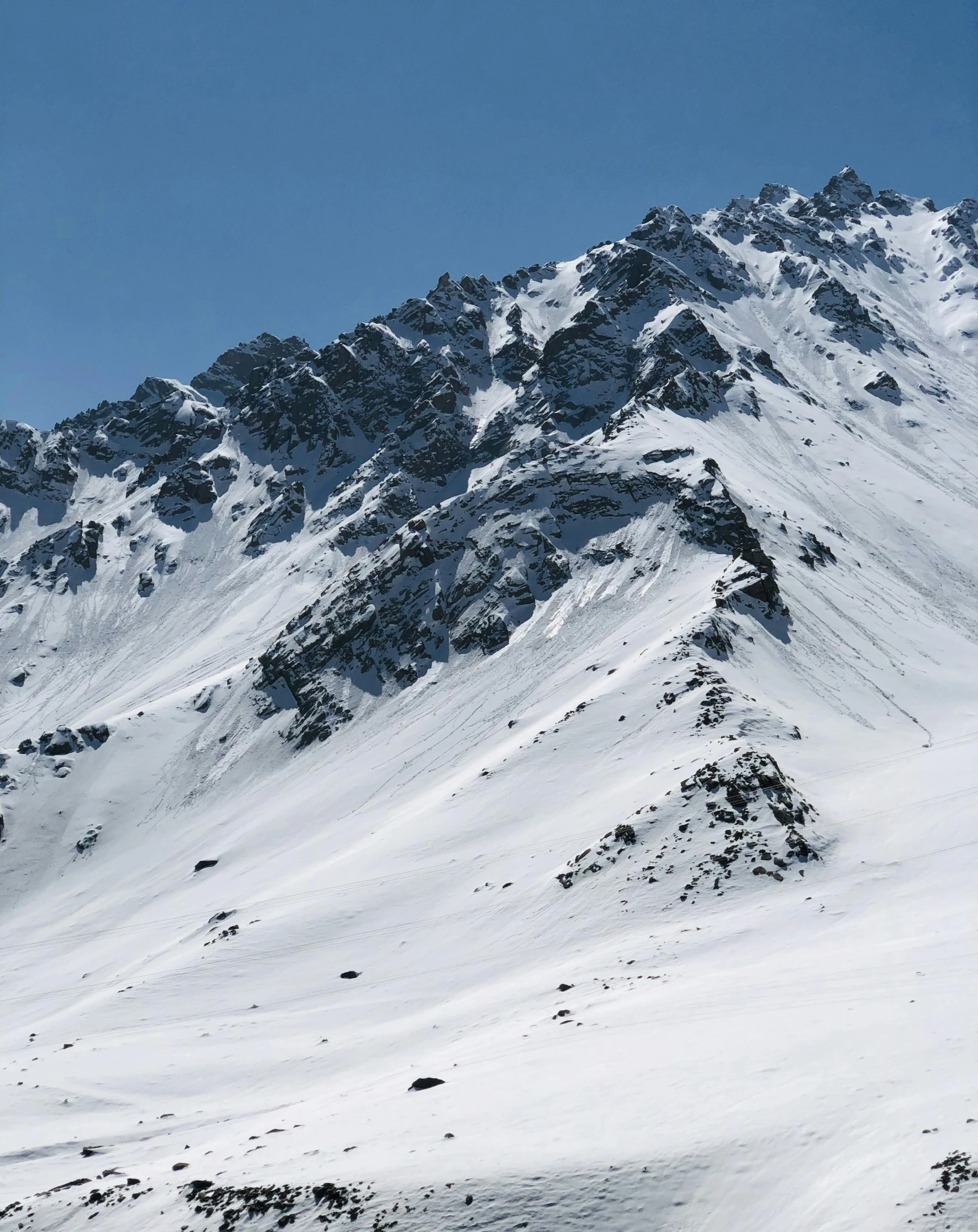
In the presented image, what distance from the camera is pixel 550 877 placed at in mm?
48750

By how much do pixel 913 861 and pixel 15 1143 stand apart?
41.3 metres

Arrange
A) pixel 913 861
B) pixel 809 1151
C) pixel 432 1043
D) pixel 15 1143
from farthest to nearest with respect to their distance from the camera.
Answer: pixel 913 861, pixel 432 1043, pixel 15 1143, pixel 809 1151

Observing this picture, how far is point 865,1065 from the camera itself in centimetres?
2122

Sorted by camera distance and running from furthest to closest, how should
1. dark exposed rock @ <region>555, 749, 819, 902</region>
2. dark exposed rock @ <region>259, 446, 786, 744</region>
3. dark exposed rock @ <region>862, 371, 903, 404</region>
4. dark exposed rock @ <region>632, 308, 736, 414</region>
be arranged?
1. dark exposed rock @ <region>862, 371, 903, 404</region>
2. dark exposed rock @ <region>632, 308, 736, 414</region>
3. dark exposed rock @ <region>259, 446, 786, 744</region>
4. dark exposed rock @ <region>555, 749, 819, 902</region>

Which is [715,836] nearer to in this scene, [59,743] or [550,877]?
[550,877]

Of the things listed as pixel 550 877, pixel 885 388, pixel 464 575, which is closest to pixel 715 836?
pixel 550 877

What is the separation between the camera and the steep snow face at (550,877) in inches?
797

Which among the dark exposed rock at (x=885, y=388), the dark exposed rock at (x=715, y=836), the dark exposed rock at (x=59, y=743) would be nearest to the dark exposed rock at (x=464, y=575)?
the dark exposed rock at (x=59, y=743)

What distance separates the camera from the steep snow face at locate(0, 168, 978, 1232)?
20234 mm

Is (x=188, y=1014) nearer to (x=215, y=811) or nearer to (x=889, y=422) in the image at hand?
(x=215, y=811)

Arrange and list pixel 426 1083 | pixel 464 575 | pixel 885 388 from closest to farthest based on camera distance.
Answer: pixel 426 1083, pixel 464 575, pixel 885 388

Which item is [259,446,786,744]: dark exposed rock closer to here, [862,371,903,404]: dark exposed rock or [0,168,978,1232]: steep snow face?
[0,168,978,1232]: steep snow face

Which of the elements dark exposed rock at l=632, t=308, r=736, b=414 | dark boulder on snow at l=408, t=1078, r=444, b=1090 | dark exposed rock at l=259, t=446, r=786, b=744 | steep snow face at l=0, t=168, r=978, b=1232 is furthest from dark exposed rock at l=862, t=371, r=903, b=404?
dark boulder on snow at l=408, t=1078, r=444, b=1090

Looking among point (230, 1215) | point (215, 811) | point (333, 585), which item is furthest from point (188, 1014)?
point (333, 585)
